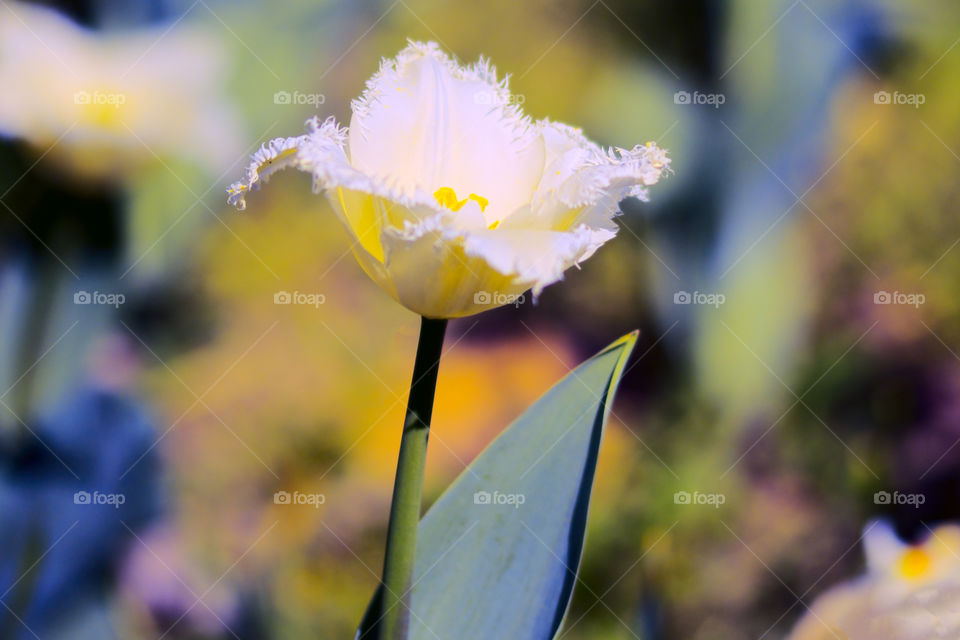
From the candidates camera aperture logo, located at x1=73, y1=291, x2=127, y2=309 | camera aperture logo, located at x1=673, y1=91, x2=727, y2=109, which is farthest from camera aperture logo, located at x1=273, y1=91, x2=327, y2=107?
camera aperture logo, located at x1=673, y1=91, x2=727, y2=109

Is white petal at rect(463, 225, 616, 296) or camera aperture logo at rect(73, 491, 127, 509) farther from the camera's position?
camera aperture logo at rect(73, 491, 127, 509)

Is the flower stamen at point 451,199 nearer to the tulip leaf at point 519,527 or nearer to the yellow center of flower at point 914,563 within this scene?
the tulip leaf at point 519,527

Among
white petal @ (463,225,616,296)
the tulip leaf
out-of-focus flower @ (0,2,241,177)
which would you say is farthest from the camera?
out-of-focus flower @ (0,2,241,177)

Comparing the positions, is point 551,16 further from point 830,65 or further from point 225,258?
point 225,258

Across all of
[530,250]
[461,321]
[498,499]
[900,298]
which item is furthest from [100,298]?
[900,298]

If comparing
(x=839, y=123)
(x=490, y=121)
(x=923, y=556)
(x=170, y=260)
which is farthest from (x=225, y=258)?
(x=923, y=556)

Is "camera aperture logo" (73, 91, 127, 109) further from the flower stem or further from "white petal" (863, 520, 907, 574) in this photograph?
"white petal" (863, 520, 907, 574)

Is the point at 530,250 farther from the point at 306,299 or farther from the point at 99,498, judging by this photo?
the point at 99,498

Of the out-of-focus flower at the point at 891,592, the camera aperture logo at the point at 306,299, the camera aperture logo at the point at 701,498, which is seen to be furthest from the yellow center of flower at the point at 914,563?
the camera aperture logo at the point at 306,299
